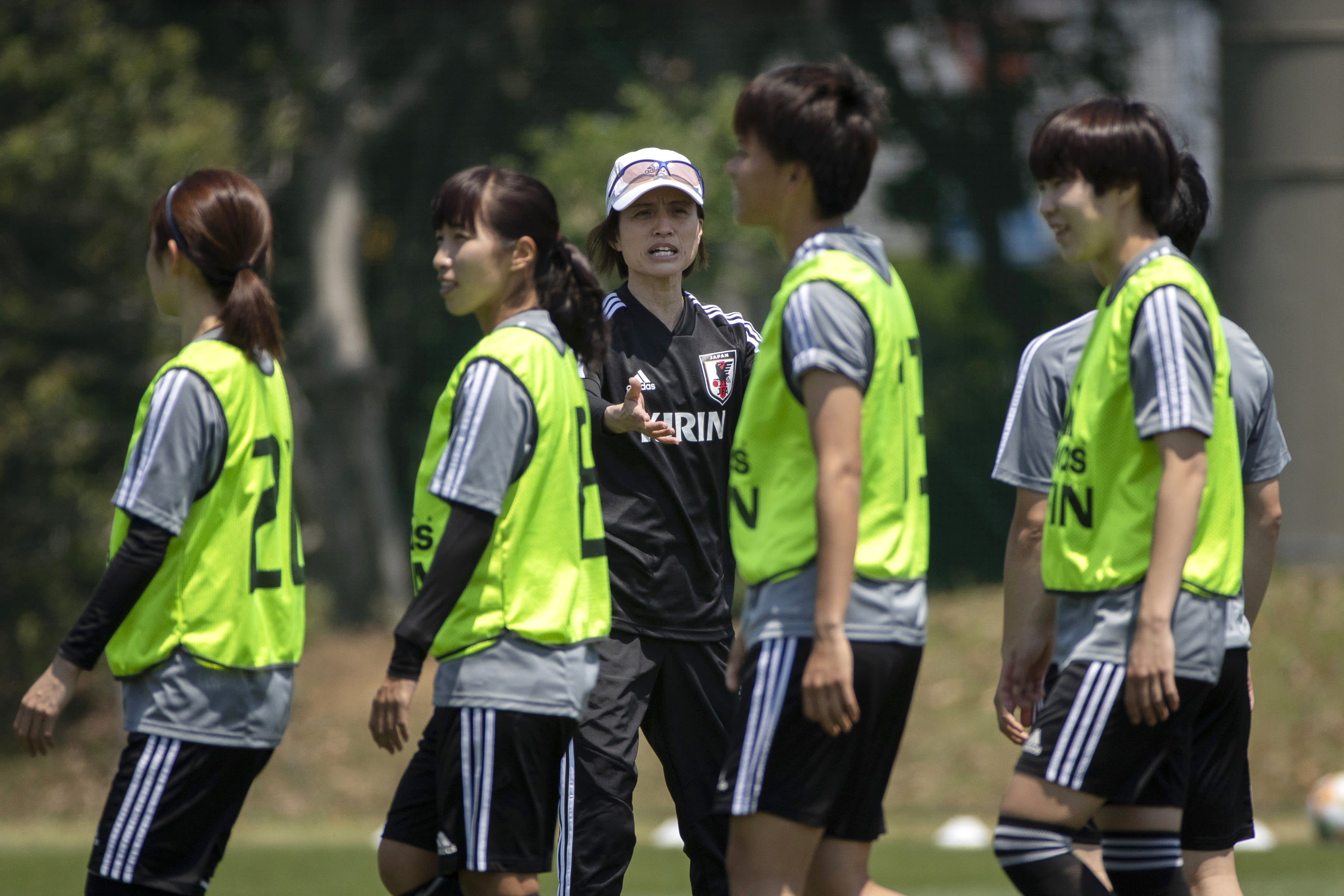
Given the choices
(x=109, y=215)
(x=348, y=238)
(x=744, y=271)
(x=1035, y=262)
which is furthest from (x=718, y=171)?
(x=109, y=215)

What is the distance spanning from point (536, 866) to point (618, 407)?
1302 mm

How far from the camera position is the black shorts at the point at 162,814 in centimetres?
330

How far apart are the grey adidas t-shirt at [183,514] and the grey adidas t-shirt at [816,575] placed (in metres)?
1.10

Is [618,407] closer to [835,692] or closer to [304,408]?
[835,692]

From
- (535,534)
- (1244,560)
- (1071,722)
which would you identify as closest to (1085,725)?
(1071,722)

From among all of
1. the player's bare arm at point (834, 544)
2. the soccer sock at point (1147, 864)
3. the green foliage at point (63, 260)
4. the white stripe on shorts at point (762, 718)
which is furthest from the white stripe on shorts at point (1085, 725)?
the green foliage at point (63, 260)

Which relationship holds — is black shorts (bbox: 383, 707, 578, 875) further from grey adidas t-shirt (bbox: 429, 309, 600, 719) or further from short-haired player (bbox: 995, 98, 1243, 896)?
short-haired player (bbox: 995, 98, 1243, 896)

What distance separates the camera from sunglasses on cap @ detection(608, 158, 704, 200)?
178 inches

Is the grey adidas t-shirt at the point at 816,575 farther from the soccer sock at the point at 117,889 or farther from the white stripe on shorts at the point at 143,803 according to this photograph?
the soccer sock at the point at 117,889

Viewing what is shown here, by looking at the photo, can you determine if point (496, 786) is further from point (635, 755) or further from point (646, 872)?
point (646, 872)

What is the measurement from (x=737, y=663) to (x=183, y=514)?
1.21m

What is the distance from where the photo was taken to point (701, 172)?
36.5 ft

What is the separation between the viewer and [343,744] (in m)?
10.2

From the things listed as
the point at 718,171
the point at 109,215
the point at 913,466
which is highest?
the point at 718,171
